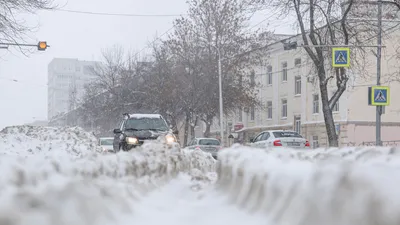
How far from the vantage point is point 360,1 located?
1966cm

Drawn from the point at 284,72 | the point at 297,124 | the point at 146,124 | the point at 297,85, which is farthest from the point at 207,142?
the point at 284,72

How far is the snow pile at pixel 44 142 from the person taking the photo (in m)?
11.6

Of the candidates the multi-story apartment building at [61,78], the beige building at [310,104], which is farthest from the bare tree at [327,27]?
the multi-story apartment building at [61,78]

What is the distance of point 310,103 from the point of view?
1478 inches

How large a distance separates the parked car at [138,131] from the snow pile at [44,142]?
2.74 feet

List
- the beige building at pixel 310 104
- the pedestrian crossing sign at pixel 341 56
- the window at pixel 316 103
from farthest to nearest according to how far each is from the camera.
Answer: the window at pixel 316 103, the beige building at pixel 310 104, the pedestrian crossing sign at pixel 341 56

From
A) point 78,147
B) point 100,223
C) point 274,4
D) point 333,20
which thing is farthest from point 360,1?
point 100,223

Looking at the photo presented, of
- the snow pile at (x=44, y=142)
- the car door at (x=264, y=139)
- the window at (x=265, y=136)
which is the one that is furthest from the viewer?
the window at (x=265, y=136)

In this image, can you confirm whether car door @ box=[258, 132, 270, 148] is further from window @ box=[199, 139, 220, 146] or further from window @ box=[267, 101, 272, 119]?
window @ box=[267, 101, 272, 119]

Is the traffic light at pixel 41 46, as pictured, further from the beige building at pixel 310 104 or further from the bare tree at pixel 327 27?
the beige building at pixel 310 104

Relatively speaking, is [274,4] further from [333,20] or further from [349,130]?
[349,130]

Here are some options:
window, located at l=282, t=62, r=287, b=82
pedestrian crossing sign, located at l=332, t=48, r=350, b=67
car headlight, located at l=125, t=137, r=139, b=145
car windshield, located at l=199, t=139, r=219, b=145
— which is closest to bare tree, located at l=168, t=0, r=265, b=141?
window, located at l=282, t=62, r=287, b=82

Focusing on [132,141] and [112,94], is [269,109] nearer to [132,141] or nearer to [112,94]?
[112,94]

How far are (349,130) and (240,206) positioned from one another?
30725 millimetres
